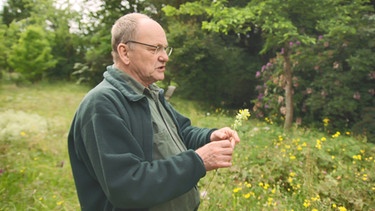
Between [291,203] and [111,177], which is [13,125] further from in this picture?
[111,177]

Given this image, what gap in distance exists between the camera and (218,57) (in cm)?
1216

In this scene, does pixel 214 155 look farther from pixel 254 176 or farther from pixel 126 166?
pixel 254 176

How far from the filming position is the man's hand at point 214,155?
142 centimetres

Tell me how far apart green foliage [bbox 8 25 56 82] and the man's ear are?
1787cm

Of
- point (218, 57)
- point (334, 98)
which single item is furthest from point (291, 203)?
point (218, 57)

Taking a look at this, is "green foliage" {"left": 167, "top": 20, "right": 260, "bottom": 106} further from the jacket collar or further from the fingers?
the jacket collar

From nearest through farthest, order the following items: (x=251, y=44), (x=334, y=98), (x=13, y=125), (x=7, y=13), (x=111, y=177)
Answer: (x=111, y=177) < (x=13, y=125) < (x=334, y=98) < (x=251, y=44) < (x=7, y=13)

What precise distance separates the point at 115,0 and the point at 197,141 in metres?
14.8

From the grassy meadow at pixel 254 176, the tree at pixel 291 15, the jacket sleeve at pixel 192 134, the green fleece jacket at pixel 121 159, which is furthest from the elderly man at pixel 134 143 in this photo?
the tree at pixel 291 15

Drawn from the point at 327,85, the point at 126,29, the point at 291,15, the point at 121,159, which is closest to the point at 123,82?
the point at 126,29

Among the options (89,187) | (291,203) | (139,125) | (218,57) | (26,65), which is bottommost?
(26,65)

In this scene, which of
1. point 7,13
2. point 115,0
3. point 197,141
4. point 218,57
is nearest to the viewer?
point 197,141

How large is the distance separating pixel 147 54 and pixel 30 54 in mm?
18132

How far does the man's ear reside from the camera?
152cm
